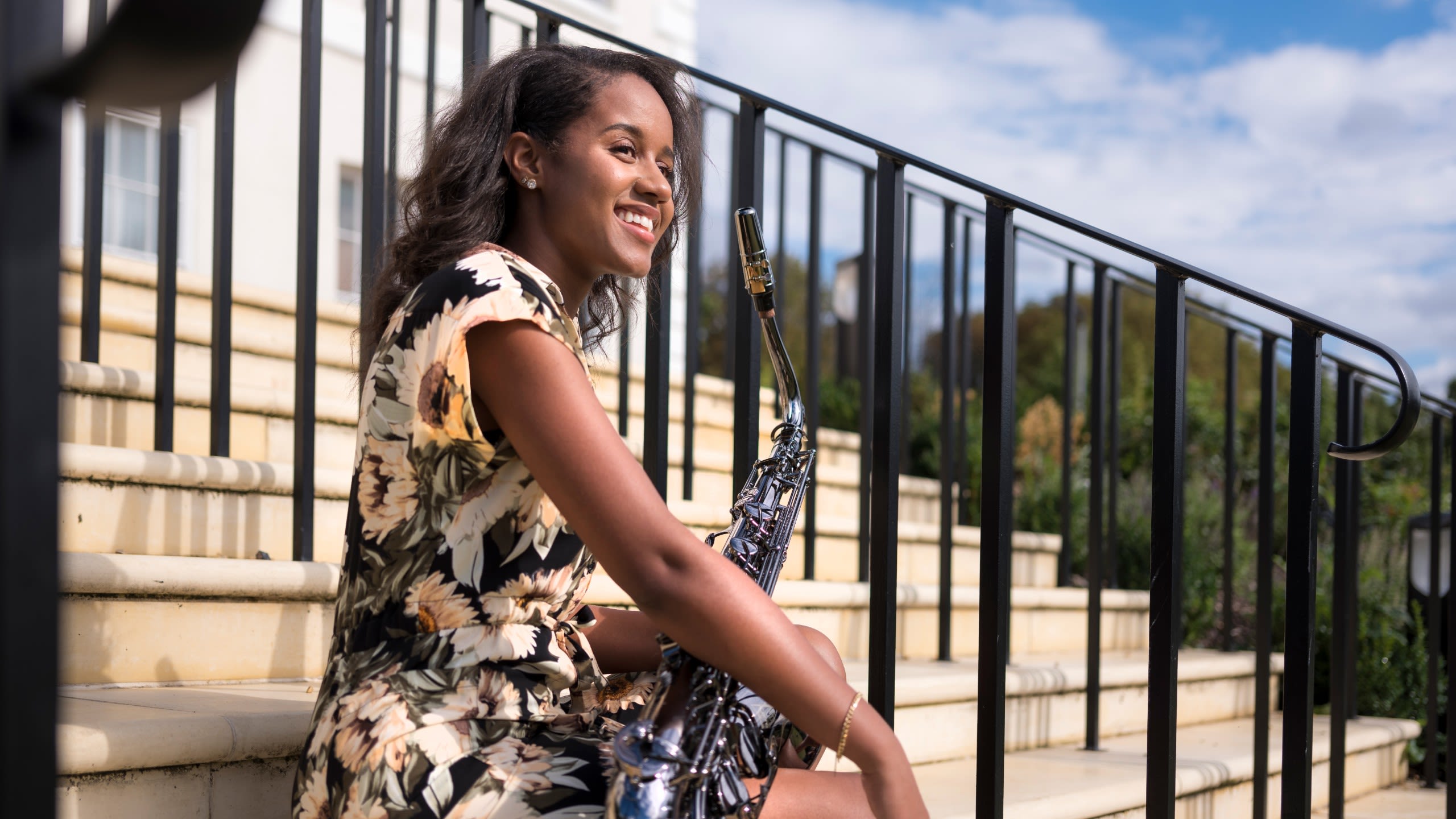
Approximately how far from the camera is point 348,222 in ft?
23.2

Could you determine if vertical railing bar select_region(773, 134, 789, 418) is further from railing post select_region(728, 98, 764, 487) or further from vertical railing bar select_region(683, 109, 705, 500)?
railing post select_region(728, 98, 764, 487)

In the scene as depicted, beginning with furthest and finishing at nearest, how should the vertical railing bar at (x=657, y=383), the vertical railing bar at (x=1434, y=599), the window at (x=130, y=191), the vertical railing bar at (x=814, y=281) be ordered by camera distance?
the window at (x=130, y=191) < the vertical railing bar at (x=814, y=281) < the vertical railing bar at (x=1434, y=599) < the vertical railing bar at (x=657, y=383)

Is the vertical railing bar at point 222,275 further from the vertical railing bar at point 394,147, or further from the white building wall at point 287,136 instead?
the white building wall at point 287,136

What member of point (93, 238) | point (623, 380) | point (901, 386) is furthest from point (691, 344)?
point (93, 238)

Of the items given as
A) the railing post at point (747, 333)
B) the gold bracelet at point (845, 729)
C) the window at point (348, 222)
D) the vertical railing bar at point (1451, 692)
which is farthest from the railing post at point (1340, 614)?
the window at point (348, 222)

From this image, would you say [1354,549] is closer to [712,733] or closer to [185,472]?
[712,733]

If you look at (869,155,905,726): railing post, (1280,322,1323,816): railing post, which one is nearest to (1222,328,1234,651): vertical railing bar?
(1280,322,1323,816): railing post

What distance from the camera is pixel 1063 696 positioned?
305cm

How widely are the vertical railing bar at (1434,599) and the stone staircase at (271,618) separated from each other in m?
0.12

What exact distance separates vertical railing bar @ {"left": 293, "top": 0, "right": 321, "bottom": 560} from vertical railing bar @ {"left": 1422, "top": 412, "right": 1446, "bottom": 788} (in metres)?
3.30

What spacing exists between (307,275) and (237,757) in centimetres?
103

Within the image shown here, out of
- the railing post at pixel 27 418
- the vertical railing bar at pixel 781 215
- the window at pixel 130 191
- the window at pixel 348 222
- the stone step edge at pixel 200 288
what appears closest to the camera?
the railing post at pixel 27 418

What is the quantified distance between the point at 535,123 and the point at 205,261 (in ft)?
17.6

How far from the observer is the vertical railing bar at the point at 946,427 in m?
3.03
